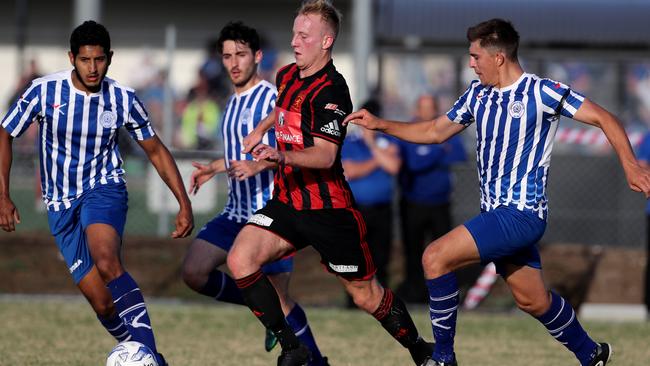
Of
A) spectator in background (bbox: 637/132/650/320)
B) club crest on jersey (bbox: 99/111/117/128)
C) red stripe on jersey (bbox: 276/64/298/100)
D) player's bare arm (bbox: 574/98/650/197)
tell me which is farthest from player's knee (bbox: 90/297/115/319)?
spectator in background (bbox: 637/132/650/320)

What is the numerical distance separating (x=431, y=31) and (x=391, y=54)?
1.44 metres

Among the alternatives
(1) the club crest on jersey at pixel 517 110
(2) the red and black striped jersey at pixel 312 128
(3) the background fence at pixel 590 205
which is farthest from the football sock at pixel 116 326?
(3) the background fence at pixel 590 205

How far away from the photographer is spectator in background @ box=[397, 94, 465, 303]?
40.3 ft

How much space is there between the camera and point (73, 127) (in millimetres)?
7469

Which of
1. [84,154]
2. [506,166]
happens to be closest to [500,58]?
[506,166]

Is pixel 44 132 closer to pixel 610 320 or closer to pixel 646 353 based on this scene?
pixel 646 353

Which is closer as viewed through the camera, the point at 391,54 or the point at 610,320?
the point at 610,320

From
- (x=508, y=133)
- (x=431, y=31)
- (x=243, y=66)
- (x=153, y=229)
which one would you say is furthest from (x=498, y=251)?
(x=431, y=31)

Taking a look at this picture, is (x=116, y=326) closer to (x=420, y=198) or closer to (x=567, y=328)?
(x=567, y=328)

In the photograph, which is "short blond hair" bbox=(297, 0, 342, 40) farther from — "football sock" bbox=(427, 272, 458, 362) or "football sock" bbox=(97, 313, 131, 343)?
"football sock" bbox=(97, 313, 131, 343)

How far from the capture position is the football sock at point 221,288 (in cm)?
818

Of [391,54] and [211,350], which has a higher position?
[391,54]

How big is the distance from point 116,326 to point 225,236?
0.99 m

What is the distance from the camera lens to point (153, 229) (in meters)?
14.6
